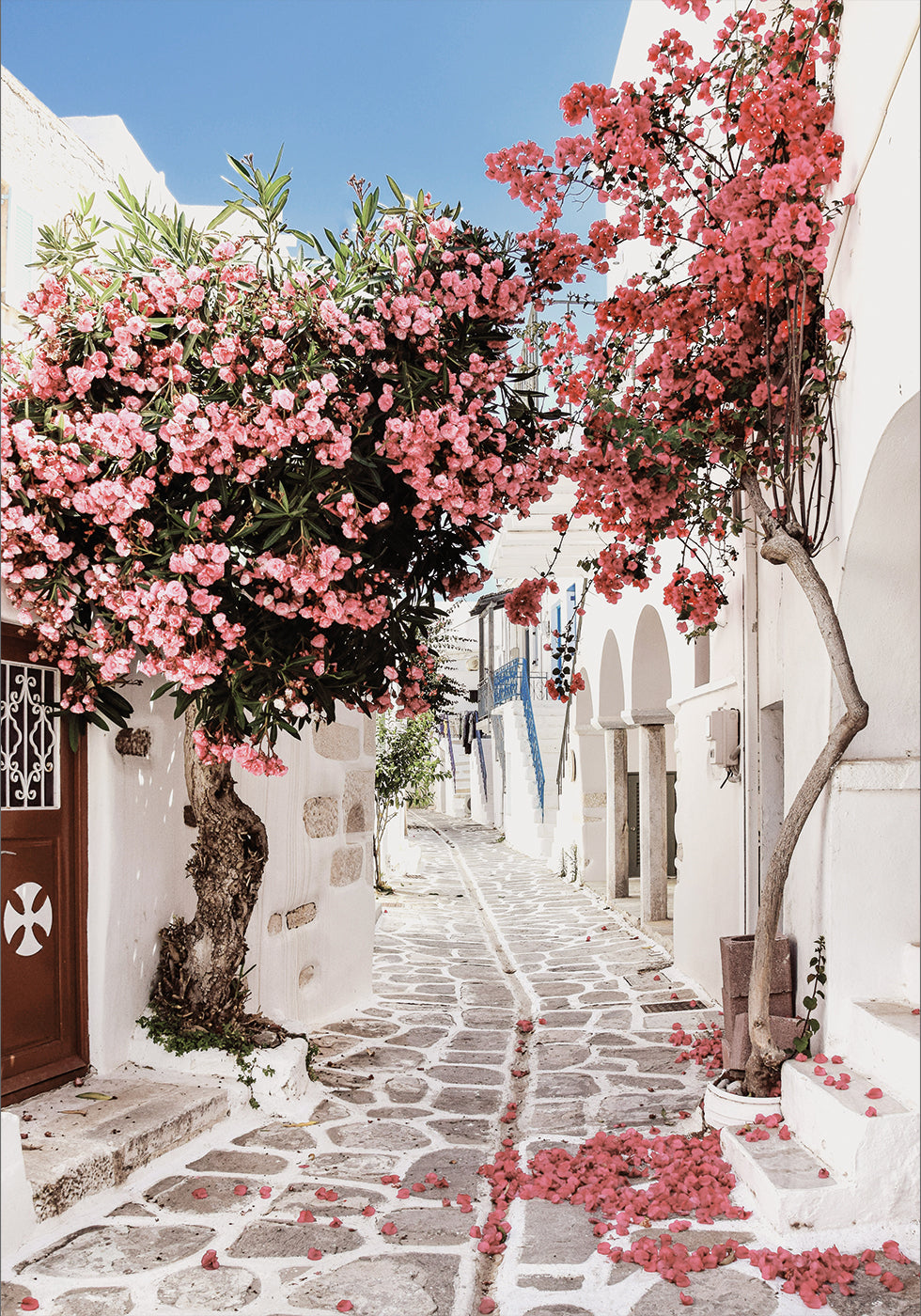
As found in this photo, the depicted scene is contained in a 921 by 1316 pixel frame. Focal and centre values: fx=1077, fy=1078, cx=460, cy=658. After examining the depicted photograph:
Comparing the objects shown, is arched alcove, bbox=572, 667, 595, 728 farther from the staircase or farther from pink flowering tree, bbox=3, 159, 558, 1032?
the staircase

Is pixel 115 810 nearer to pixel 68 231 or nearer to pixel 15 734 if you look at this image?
pixel 15 734

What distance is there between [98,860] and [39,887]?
0.33 metres

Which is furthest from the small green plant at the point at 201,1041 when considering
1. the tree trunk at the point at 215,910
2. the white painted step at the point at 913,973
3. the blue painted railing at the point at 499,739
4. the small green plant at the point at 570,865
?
the blue painted railing at the point at 499,739

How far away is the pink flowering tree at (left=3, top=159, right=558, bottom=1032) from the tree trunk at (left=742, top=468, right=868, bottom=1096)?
118cm

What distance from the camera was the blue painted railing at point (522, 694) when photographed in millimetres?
18719

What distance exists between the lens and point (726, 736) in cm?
660

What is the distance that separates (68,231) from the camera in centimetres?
444

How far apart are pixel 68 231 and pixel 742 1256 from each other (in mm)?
4529

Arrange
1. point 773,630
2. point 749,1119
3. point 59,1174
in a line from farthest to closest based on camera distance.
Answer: point 773,630 < point 749,1119 < point 59,1174

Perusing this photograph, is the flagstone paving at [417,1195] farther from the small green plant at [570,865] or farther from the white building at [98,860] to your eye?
the small green plant at [570,865]

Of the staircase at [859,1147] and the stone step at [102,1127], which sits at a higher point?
the staircase at [859,1147]

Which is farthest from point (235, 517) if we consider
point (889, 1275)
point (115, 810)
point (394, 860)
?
point (394, 860)

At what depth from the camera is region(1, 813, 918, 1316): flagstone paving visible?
3.31 meters

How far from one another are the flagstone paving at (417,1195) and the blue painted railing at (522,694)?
34.1 feet
